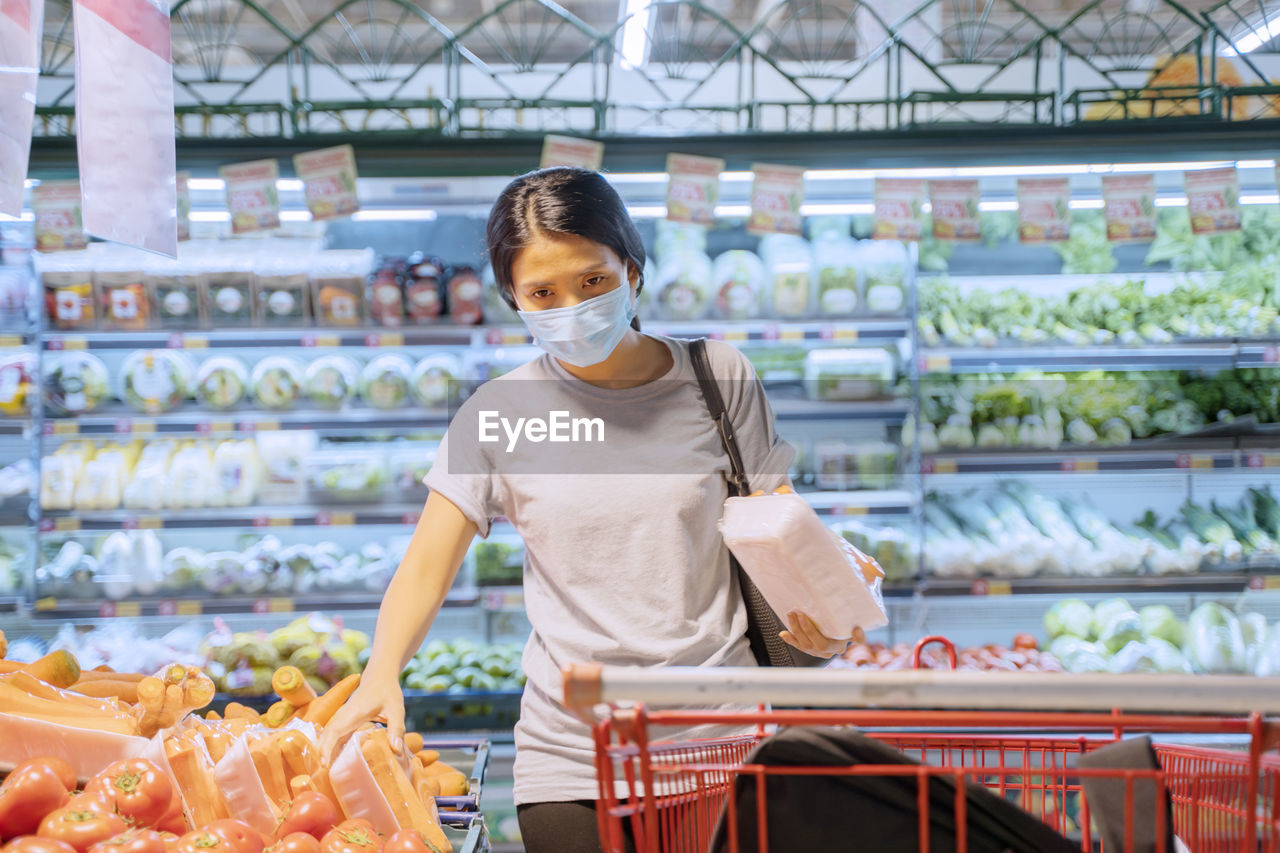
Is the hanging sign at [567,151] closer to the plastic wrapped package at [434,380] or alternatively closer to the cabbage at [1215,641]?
the plastic wrapped package at [434,380]

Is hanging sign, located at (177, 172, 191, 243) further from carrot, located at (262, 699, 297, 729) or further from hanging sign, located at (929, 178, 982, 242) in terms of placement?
hanging sign, located at (929, 178, 982, 242)

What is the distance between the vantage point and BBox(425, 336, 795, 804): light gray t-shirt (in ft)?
4.62

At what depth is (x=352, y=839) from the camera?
1103 millimetres

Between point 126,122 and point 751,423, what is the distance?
971 millimetres

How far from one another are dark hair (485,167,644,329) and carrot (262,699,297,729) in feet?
2.34

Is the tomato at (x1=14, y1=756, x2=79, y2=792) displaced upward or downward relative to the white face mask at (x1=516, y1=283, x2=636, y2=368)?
downward

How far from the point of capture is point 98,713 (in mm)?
1400

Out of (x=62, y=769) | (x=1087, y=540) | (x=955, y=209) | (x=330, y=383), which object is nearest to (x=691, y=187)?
(x=955, y=209)

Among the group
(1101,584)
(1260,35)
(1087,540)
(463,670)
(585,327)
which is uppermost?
(1260,35)

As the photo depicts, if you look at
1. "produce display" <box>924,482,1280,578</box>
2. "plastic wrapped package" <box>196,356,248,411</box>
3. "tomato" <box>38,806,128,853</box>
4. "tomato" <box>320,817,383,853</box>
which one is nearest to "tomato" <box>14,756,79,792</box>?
"tomato" <box>38,806,128,853</box>

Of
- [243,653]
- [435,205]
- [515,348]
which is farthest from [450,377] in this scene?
[243,653]

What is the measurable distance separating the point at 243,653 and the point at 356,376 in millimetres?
1111

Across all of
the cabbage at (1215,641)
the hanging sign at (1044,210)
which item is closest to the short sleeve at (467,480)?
the hanging sign at (1044,210)

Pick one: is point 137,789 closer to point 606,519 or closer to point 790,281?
point 606,519
